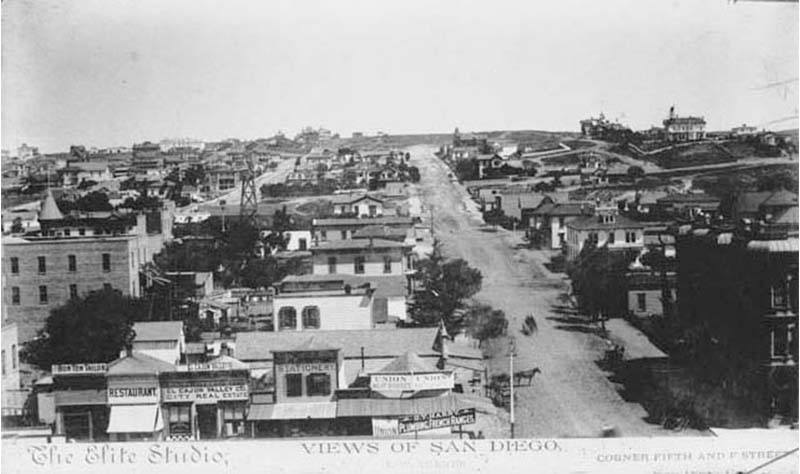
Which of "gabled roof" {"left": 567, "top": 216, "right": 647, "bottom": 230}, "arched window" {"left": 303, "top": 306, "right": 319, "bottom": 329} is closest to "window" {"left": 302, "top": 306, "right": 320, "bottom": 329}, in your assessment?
"arched window" {"left": 303, "top": 306, "right": 319, "bottom": 329}

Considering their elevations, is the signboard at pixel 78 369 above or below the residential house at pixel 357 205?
below

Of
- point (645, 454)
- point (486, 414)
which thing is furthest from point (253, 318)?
point (645, 454)

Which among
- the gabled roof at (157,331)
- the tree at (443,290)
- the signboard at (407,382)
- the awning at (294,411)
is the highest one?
the tree at (443,290)

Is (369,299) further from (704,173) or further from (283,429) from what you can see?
(704,173)

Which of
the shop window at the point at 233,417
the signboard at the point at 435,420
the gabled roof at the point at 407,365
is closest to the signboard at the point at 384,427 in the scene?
the signboard at the point at 435,420

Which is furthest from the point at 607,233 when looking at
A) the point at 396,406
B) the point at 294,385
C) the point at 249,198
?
the point at 249,198

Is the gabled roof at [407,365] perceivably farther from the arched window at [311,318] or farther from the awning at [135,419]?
the awning at [135,419]
